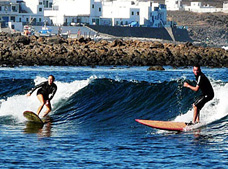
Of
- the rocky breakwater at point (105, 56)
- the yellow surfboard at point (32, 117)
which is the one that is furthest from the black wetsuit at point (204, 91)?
the rocky breakwater at point (105, 56)

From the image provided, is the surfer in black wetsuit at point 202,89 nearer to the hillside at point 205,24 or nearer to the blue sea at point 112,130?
the blue sea at point 112,130

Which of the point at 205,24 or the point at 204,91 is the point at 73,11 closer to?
the point at 205,24

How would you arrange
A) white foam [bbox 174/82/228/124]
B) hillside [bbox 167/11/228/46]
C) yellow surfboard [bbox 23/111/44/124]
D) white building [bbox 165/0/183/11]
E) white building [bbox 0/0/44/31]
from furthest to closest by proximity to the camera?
white building [bbox 165/0/183/11], hillside [bbox 167/11/228/46], white building [bbox 0/0/44/31], yellow surfboard [bbox 23/111/44/124], white foam [bbox 174/82/228/124]

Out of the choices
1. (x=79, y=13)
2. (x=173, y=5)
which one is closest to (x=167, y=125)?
(x=79, y=13)

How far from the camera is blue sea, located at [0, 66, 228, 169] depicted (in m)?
13.0

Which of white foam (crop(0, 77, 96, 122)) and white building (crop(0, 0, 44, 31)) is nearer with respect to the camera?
white foam (crop(0, 77, 96, 122))

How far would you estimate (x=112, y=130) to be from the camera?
57.3 ft

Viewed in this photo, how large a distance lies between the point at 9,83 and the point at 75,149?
14.4 m

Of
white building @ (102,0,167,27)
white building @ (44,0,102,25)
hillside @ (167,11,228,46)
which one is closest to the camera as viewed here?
white building @ (44,0,102,25)

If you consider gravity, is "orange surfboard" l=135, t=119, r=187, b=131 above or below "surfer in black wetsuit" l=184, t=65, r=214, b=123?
below

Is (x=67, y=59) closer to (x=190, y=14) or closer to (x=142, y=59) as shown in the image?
(x=142, y=59)

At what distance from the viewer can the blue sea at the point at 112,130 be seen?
13039 millimetres

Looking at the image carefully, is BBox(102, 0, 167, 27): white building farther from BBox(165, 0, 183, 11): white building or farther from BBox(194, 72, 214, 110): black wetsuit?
BBox(194, 72, 214, 110): black wetsuit

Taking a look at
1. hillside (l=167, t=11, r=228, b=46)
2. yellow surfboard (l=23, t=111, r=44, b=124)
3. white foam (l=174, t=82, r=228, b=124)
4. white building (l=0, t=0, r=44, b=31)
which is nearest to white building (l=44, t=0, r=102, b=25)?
white building (l=0, t=0, r=44, b=31)
